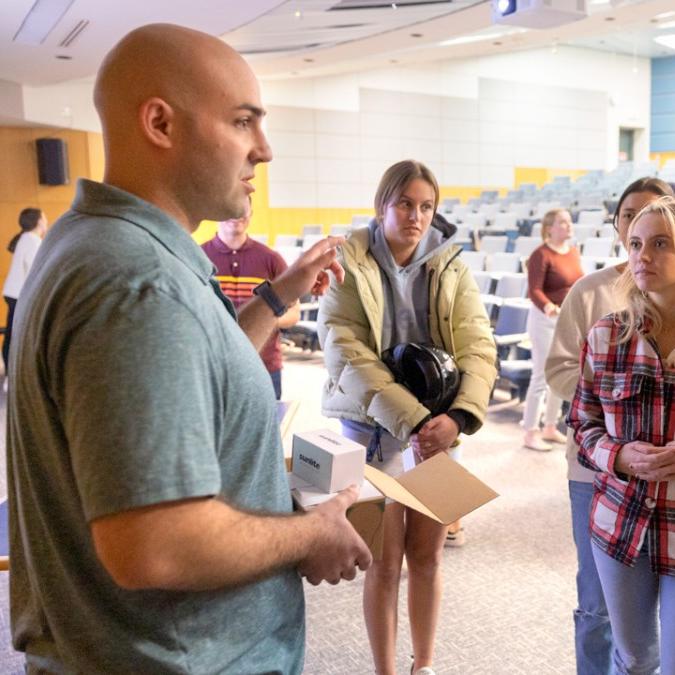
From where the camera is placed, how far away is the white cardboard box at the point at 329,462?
1.06 meters

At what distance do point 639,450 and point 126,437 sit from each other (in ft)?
3.81

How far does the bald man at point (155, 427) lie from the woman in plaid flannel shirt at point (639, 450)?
834 mm

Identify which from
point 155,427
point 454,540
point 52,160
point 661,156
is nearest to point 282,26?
point 52,160

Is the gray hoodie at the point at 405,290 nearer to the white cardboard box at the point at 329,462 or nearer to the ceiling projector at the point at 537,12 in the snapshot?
the white cardboard box at the point at 329,462

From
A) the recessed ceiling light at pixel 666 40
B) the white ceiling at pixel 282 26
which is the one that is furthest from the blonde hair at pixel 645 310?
the recessed ceiling light at pixel 666 40

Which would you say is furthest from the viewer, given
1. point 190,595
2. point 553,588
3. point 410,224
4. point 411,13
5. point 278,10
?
point 411,13

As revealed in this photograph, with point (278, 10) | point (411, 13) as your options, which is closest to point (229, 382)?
point (278, 10)

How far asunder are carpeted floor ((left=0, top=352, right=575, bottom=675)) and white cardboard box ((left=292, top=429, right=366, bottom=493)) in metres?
1.40

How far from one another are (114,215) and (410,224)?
137 centimetres

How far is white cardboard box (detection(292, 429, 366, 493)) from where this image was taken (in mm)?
1062

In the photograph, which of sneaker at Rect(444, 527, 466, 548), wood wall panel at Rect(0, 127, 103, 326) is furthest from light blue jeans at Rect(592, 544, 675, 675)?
wood wall panel at Rect(0, 127, 103, 326)

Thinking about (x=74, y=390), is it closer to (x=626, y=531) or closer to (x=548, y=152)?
(x=626, y=531)

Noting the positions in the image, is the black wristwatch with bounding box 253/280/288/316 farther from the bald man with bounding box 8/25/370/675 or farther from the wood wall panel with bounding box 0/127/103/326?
the wood wall panel with bounding box 0/127/103/326

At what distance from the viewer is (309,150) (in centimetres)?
1445
